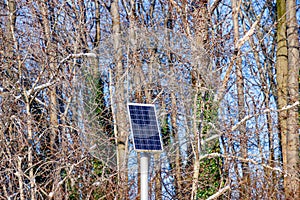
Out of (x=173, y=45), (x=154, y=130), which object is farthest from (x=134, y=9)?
(x=154, y=130)

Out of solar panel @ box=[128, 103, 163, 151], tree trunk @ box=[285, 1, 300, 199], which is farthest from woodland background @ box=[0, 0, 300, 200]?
solar panel @ box=[128, 103, 163, 151]

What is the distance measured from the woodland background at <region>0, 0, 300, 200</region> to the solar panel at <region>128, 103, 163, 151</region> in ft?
2.34

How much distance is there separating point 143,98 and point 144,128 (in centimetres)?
152

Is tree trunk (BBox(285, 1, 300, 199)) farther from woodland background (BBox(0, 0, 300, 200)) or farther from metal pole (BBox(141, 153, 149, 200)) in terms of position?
metal pole (BBox(141, 153, 149, 200))

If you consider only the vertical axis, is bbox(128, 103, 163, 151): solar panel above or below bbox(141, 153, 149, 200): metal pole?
above

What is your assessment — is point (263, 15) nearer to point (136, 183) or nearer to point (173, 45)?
point (136, 183)

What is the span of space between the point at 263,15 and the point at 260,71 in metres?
1.87

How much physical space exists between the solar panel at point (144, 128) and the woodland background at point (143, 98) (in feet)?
2.34

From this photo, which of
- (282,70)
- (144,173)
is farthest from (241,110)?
(144,173)

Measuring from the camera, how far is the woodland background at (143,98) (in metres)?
6.90

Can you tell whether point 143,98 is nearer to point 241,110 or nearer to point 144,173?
point 144,173

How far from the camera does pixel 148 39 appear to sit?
7070mm

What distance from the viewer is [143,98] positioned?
685 cm

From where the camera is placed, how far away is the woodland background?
6.90 m
